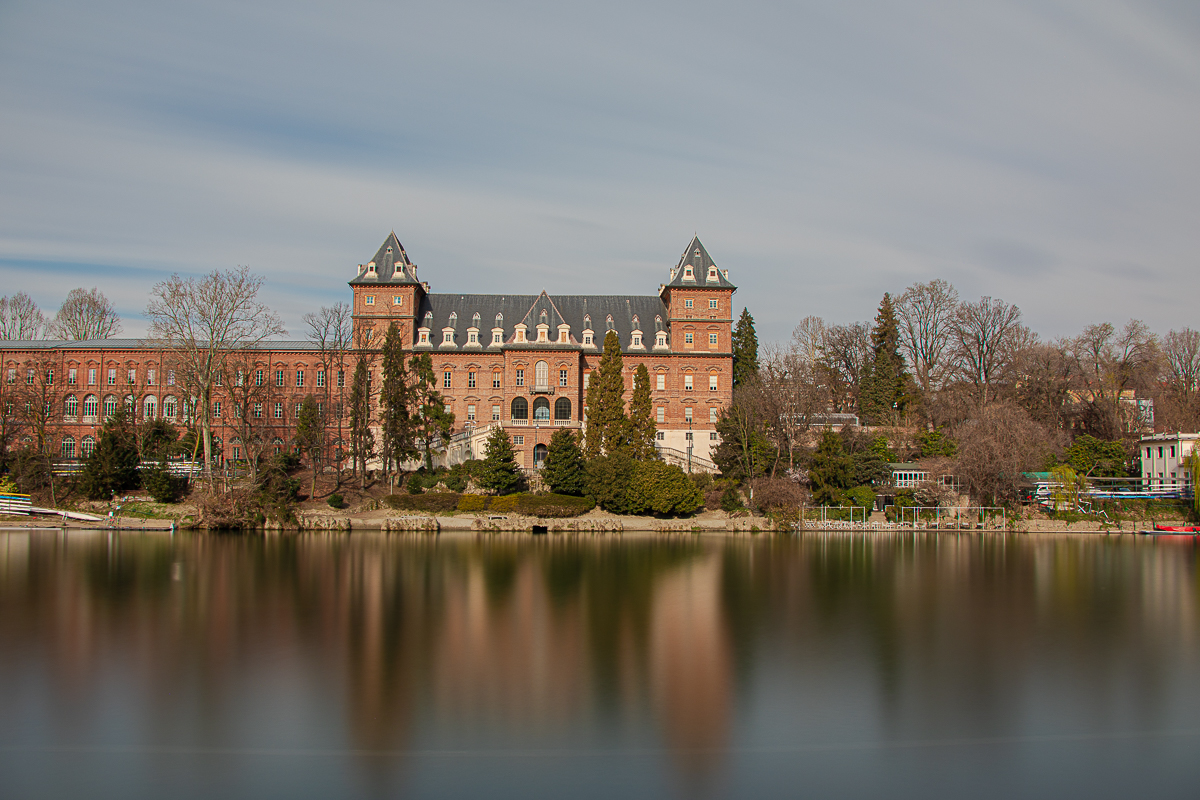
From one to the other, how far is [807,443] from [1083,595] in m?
23.0

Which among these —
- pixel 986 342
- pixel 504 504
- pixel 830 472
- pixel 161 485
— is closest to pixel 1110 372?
pixel 986 342

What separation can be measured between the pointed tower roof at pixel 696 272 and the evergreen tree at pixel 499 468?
61.9 ft

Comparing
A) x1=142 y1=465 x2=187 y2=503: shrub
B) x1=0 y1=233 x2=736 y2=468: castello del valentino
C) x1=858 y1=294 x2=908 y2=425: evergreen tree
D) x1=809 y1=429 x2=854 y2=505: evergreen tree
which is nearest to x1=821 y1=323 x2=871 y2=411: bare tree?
x1=858 y1=294 x2=908 y2=425: evergreen tree

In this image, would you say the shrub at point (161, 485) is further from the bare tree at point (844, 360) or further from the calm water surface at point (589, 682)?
the bare tree at point (844, 360)

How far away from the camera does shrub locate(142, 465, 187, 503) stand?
37.4 meters

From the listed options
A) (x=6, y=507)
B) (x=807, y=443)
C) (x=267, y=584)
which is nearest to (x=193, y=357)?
(x=6, y=507)

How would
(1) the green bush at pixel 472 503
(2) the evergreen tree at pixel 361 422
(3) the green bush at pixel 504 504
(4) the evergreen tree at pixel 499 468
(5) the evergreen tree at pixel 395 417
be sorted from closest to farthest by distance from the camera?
(3) the green bush at pixel 504 504
(1) the green bush at pixel 472 503
(4) the evergreen tree at pixel 499 468
(5) the evergreen tree at pixel 395 417
(2) the evergreen tree at pixel 361 422

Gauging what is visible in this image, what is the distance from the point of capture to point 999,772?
10094 mm

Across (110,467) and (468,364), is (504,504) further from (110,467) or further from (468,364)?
(110,467)

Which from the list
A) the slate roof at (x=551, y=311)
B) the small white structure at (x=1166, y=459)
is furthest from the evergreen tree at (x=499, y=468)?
the small white structure at (x=1166, y=459)

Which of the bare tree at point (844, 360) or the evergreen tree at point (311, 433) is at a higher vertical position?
the bare tree at point (844, 360)

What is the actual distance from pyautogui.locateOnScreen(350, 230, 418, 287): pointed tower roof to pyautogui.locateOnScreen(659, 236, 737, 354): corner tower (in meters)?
16.8

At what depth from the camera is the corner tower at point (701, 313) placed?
52719 millimetres

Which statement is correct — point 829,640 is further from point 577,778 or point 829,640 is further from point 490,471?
point 490,471
